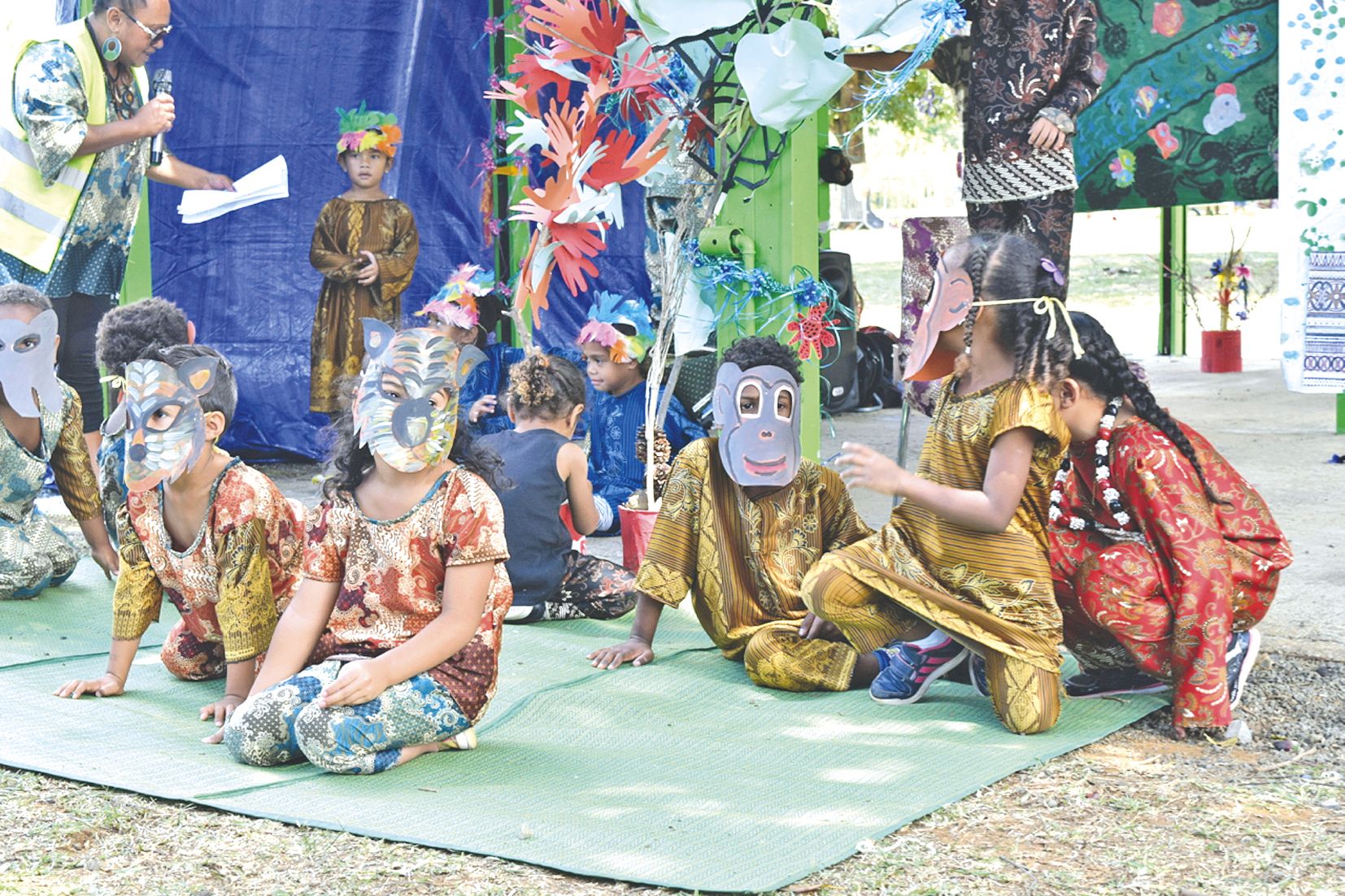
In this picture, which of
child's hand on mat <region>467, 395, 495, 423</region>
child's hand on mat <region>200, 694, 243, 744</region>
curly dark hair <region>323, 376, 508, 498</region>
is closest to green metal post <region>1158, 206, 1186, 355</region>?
child's hand on mat <region>467, 395, 495, 423</region>

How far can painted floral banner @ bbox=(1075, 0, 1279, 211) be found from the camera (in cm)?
727

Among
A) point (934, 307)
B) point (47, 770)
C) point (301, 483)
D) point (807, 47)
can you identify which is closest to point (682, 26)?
point (807, 47)

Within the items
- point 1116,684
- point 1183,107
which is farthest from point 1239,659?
point 1183,107

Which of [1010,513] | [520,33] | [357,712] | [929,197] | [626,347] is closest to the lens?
[357,712]

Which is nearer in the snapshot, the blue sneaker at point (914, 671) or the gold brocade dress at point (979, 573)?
the gold brocade dress at point (979, 573)

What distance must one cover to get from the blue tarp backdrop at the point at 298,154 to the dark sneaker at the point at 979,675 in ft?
12.2

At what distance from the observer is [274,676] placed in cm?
314

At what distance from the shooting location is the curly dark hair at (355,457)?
3188 mm

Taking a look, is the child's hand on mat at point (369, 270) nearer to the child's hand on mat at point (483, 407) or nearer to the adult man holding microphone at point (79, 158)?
the child's hand on mat at point (483, 407)

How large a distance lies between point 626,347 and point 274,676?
7.46ft

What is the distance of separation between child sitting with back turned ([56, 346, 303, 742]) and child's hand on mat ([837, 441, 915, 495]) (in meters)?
1.31

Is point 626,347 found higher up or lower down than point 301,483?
higher up

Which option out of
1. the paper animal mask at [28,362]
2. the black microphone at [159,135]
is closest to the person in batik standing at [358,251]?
the black microphone at [159,135]

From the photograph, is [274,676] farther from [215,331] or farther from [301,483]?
[215,331]
